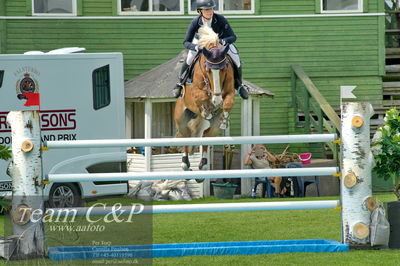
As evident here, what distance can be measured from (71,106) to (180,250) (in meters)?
7.68

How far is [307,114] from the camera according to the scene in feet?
62.6

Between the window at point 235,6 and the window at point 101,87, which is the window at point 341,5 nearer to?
the window at point 235,6

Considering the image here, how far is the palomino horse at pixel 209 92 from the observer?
8.96 meters

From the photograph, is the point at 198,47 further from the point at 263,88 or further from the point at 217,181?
the point at 263,88

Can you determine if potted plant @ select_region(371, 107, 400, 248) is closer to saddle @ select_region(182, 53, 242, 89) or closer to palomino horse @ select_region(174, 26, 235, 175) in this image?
palomino horse @ select_region(174, 26, 235, 175)

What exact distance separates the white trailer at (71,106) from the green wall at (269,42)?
4.26 meters

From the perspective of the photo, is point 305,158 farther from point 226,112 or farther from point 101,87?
point 226,112

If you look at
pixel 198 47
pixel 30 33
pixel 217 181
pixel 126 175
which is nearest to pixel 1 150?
pixel 126 175

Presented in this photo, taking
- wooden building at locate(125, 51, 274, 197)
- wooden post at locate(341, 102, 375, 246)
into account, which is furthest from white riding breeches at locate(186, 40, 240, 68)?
wooden building at locate(125, 51, 274, 197)

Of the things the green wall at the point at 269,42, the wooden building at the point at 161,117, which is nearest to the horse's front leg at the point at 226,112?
the wooden building at the point at 161,117

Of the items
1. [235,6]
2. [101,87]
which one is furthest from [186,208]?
[235,6]

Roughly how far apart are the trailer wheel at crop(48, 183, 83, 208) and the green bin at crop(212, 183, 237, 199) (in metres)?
3.10

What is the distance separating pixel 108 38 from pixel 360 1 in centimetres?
603

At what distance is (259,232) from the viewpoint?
33.0 ft
